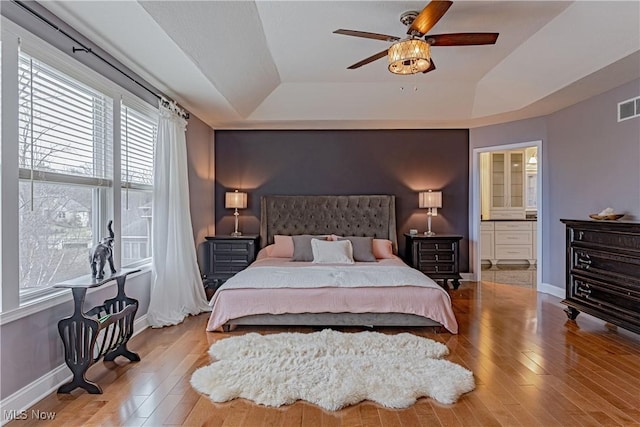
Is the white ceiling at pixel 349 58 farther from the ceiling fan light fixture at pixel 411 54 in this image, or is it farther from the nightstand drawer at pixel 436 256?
the nightstand drawer at pixel 436 256

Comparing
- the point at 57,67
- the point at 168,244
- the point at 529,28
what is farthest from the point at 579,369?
the point at 57,67

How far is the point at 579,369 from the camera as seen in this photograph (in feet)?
9.95

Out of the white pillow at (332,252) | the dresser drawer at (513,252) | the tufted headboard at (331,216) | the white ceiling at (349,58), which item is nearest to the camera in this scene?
the white ceiling at (349,58)

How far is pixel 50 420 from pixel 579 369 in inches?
145

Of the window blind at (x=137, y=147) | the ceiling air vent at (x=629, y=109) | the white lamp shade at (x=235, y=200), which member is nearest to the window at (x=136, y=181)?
the window blind at (x=137, y=147)

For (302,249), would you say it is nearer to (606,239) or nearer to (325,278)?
(325,278)

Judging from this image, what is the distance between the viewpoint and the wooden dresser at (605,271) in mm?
3568

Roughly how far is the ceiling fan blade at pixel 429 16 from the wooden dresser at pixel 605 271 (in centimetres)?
260

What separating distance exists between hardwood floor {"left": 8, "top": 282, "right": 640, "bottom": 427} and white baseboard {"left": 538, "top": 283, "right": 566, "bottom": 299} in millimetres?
1220

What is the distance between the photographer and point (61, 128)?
2885mm

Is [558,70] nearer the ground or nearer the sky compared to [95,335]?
nearer the sky

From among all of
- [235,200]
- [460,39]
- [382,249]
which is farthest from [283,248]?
[460,39]

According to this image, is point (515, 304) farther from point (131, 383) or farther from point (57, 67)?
point (57, 67)

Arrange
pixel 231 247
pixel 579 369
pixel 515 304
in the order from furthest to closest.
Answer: pixel 231 247 < pixel 515 304 < pixel 579 369
